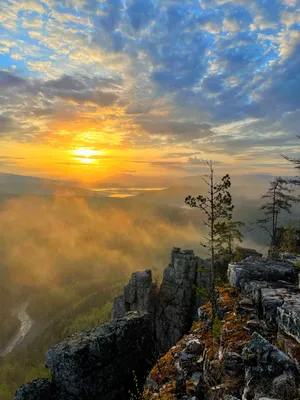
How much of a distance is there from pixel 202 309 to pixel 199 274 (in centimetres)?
4190

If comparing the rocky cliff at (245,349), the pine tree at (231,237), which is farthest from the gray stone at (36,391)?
the pine tree at (231,237)

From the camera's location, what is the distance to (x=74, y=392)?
15.3 metres

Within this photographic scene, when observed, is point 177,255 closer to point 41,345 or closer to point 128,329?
point 128,329

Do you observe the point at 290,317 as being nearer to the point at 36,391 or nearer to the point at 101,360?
the point at 101,360

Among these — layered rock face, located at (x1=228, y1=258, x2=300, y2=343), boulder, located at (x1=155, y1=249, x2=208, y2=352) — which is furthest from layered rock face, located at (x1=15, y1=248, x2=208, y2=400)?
boulder, located at (x1=155, y1=249, x2=208, y2=352)

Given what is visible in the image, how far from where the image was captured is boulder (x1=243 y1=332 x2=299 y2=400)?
7.21 metres

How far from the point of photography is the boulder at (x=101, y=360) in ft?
50.6

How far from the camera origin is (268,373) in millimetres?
7703

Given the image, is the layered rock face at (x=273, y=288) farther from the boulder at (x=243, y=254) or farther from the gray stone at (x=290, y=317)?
the boulder at (x=243, y=254)

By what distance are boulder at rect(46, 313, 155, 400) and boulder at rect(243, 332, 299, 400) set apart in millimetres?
9658

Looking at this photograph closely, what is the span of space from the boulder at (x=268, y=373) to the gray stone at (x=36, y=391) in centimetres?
1231

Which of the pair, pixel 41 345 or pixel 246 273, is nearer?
pixel 246 273

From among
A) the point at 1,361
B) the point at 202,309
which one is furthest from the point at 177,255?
the point at 1,361

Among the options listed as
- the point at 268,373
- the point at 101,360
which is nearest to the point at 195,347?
the point at 268,373
